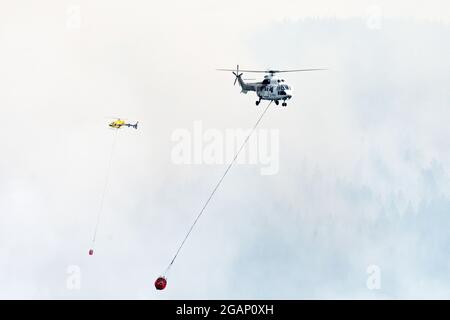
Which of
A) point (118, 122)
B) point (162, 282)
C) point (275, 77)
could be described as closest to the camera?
point (162, 282)
